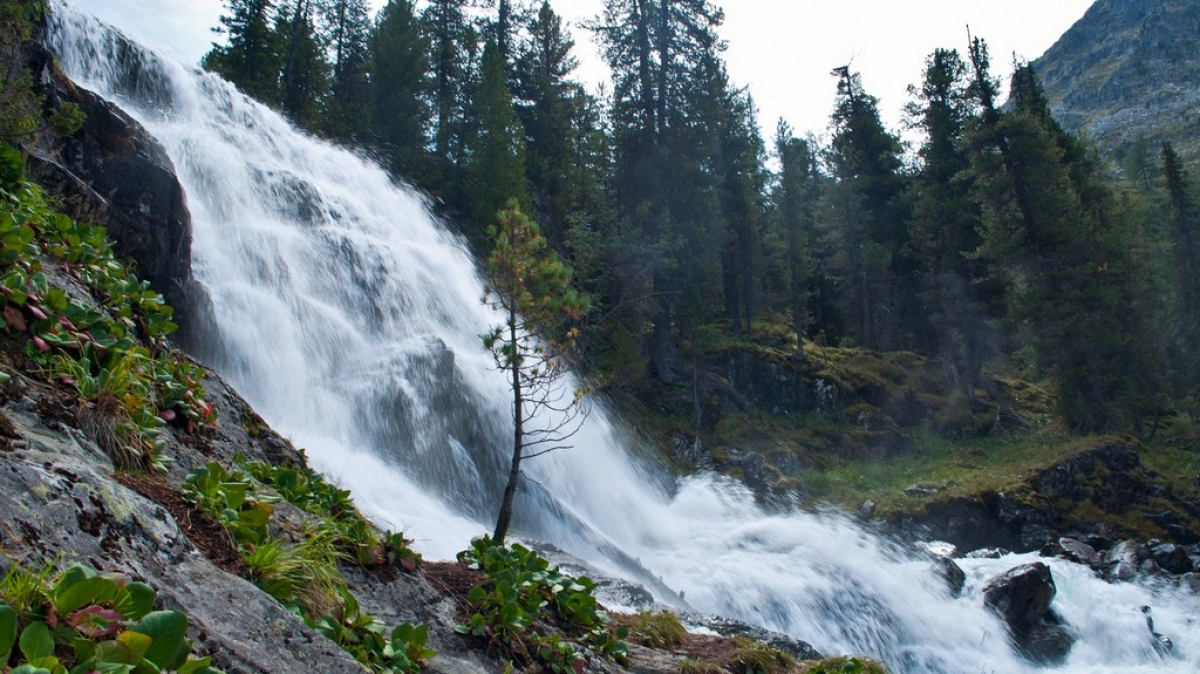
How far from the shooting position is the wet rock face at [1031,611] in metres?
15.3

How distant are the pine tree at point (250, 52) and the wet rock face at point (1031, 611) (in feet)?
98.7

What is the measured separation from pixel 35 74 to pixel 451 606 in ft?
38.8

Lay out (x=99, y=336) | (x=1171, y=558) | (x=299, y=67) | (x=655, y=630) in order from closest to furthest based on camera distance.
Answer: (x=99, y=336) < (x=655, y=630) < (x=1171, y=558) < (x=299, y=67)

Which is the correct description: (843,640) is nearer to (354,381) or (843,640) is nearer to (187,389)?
(354,381)

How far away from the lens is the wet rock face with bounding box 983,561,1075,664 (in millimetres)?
15258

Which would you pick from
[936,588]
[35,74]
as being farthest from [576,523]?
[35,74]

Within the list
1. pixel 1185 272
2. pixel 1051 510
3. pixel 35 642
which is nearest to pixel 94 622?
pixel 35 642

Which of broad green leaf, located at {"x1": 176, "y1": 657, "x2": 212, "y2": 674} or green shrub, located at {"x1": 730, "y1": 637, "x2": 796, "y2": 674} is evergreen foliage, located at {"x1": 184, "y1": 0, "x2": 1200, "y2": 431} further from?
broad green leaf, located at {"x1": 176, "y1": 657, "x2": 212, "y2": 674}

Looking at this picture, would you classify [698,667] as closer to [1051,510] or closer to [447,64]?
[1051,510]

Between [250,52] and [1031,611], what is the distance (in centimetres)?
3388

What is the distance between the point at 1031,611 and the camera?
15.9 metres

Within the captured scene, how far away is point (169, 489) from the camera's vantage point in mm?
4066

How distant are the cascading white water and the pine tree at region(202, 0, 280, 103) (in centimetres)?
982

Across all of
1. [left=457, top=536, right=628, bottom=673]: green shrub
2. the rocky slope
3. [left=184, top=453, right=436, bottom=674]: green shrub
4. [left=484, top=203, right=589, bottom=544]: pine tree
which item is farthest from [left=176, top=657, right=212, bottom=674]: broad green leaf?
the rocky slope
